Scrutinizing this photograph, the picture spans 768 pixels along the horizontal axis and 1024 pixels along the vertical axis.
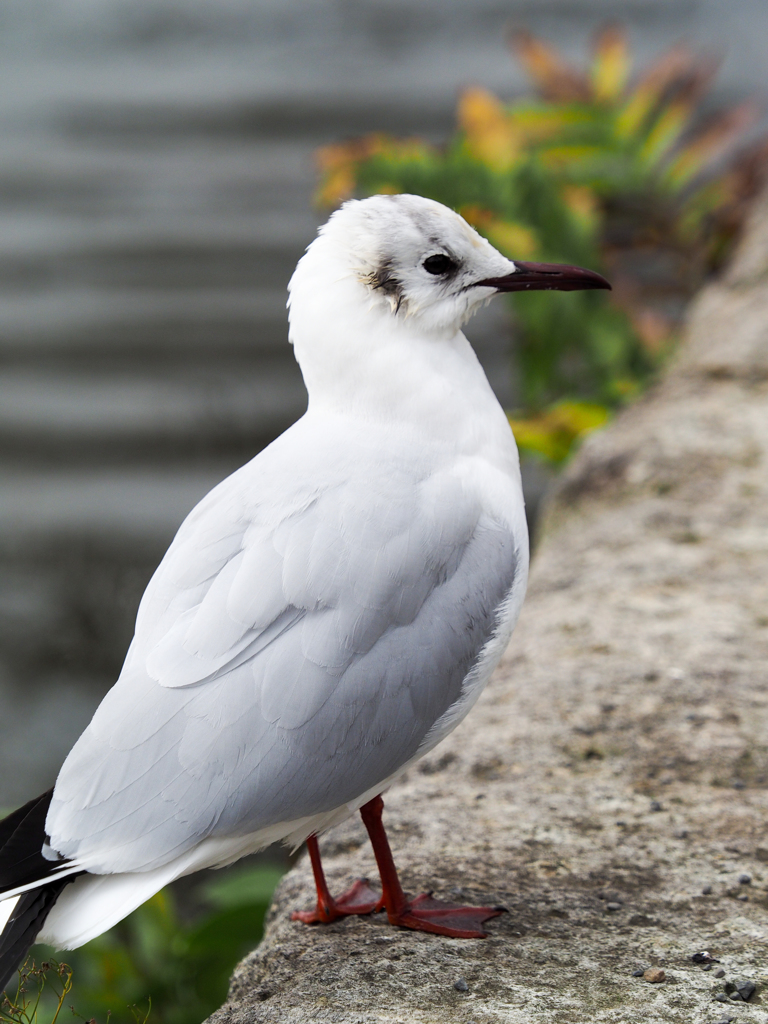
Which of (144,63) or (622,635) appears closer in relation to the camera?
(622,635)

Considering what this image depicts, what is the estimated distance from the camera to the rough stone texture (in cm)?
205

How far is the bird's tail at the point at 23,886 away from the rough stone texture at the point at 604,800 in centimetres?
41

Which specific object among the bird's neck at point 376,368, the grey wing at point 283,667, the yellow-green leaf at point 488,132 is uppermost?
the yellow-green leaf at point 488,132

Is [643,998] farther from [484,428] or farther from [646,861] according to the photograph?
[484,428]

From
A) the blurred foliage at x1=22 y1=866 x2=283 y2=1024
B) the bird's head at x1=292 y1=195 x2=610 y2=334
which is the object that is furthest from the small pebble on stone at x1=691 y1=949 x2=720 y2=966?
the blurred foliage at x1=22 y1=866 x2=283 y2=1024

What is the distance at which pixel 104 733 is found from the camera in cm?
197

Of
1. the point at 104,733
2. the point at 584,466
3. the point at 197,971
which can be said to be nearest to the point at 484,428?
the point at 104,733

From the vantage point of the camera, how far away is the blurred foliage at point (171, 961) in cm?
320

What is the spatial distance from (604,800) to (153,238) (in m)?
8.64

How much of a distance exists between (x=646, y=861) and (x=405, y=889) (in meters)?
0.51

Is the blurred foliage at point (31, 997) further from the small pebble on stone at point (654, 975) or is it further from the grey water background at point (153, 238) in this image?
the grey water background at point (153, 238)

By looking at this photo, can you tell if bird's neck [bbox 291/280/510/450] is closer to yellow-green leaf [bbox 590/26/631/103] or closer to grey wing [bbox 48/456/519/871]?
grey wing [bbox 48/456/519/871]

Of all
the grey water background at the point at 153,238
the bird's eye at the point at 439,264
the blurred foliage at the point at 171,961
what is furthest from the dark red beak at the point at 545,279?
the grey water background at the point at 153,238

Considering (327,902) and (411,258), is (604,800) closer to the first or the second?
(327,902)
